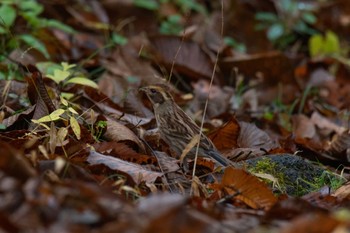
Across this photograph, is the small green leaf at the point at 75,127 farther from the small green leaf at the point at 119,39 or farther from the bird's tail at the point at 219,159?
the small green leaf at the point at 119,39

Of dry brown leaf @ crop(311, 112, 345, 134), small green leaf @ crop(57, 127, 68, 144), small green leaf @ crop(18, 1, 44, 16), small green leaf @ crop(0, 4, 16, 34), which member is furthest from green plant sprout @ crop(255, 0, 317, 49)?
small green leaf @ crop(57, 127, 68, 144)

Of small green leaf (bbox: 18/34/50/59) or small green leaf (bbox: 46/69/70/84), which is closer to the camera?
small green leaf (bbox: 46/69/70/84)

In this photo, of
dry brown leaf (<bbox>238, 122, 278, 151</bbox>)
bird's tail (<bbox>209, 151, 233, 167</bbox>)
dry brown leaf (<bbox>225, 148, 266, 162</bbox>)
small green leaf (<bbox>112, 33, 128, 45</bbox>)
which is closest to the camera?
bird's tail (<bbox>209, 151, 233, 167</bbox>)

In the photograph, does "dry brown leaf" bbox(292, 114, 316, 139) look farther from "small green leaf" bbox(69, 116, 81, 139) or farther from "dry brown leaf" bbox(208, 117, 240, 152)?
"small green leaf" bbox(69, 116, 81, 139)

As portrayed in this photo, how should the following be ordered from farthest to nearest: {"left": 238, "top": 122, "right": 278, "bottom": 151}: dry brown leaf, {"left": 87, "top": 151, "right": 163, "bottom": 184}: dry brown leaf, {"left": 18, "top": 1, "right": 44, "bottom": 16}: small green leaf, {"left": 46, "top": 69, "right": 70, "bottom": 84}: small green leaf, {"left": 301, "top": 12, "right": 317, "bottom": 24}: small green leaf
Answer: {"left": 301, "top": 12, "right": 317, "bottom": 24}: small green leaf → {"left": 18, "top": 1, "right": 44, "bottom": 16}: small green leaf → {"left": 238, "top": 122, "right": 278, "bottom": 151}: dry brown leaf → {"left": 46, "top": 69, "right": 70, "bottom": 84}: small green leaf → {"left": 87, "top": 151, "right": 163, "bottom": 184}: dry brown leaf

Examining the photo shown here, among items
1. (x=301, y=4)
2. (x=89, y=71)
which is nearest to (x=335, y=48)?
(x=301, y=4)

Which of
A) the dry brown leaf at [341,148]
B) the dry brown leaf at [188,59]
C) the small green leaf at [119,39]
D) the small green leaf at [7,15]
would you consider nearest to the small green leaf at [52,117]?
the dry brown leaf at [341,148]

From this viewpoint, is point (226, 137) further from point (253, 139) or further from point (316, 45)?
point (316, 45)

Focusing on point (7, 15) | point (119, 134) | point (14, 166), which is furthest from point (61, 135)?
point (7, 15)
